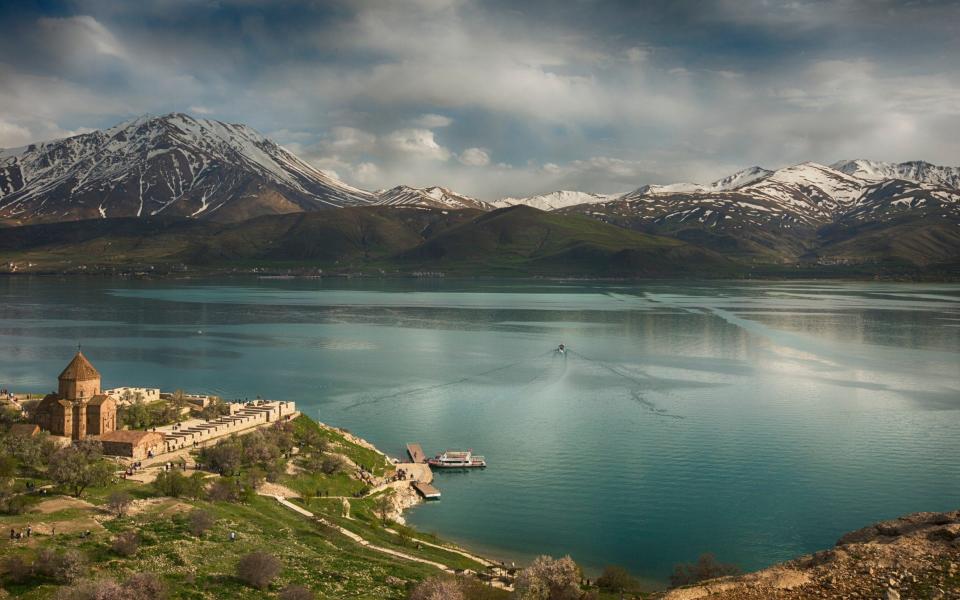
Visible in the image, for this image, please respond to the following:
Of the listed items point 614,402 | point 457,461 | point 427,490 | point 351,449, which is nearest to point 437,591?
point 427,490

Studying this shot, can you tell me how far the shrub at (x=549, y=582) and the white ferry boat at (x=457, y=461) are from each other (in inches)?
928

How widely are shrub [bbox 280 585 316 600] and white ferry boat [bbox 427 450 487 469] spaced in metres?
26.1

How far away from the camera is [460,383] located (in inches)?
3310

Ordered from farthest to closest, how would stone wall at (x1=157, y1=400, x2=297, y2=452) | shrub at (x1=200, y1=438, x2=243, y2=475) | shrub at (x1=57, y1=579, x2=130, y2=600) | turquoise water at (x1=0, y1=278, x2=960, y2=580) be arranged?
stone wall at (x1=157, y1=400, x2=297, y2=452), shrub at (x1=200, y1=438, x2=243, y2=475), turquoise water at (x1=0, y1=278, x2=960, y2=580), shrub at (x1=57, y1=579, x2=130, y2=600)

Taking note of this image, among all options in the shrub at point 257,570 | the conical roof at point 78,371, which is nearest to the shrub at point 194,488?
the shrub at point 257,570

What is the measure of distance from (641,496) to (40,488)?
105ft

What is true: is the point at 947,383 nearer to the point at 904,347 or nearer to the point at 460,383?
the point at 904,347

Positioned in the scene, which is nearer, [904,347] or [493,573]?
[493,573]

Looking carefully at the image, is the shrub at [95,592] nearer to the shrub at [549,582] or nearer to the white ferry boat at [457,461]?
the shrub at [549,582]

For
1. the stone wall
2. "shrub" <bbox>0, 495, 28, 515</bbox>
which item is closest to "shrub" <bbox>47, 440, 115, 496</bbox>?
"shrub" <bbox>0, 495, 28, 515</bbox>

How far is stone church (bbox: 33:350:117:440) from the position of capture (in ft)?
159

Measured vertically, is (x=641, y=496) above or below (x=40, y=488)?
below

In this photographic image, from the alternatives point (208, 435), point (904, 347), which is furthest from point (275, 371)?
point (904, 347)

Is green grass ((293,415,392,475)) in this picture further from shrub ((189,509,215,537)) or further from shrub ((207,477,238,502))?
shrub ((189,509,215,537))
